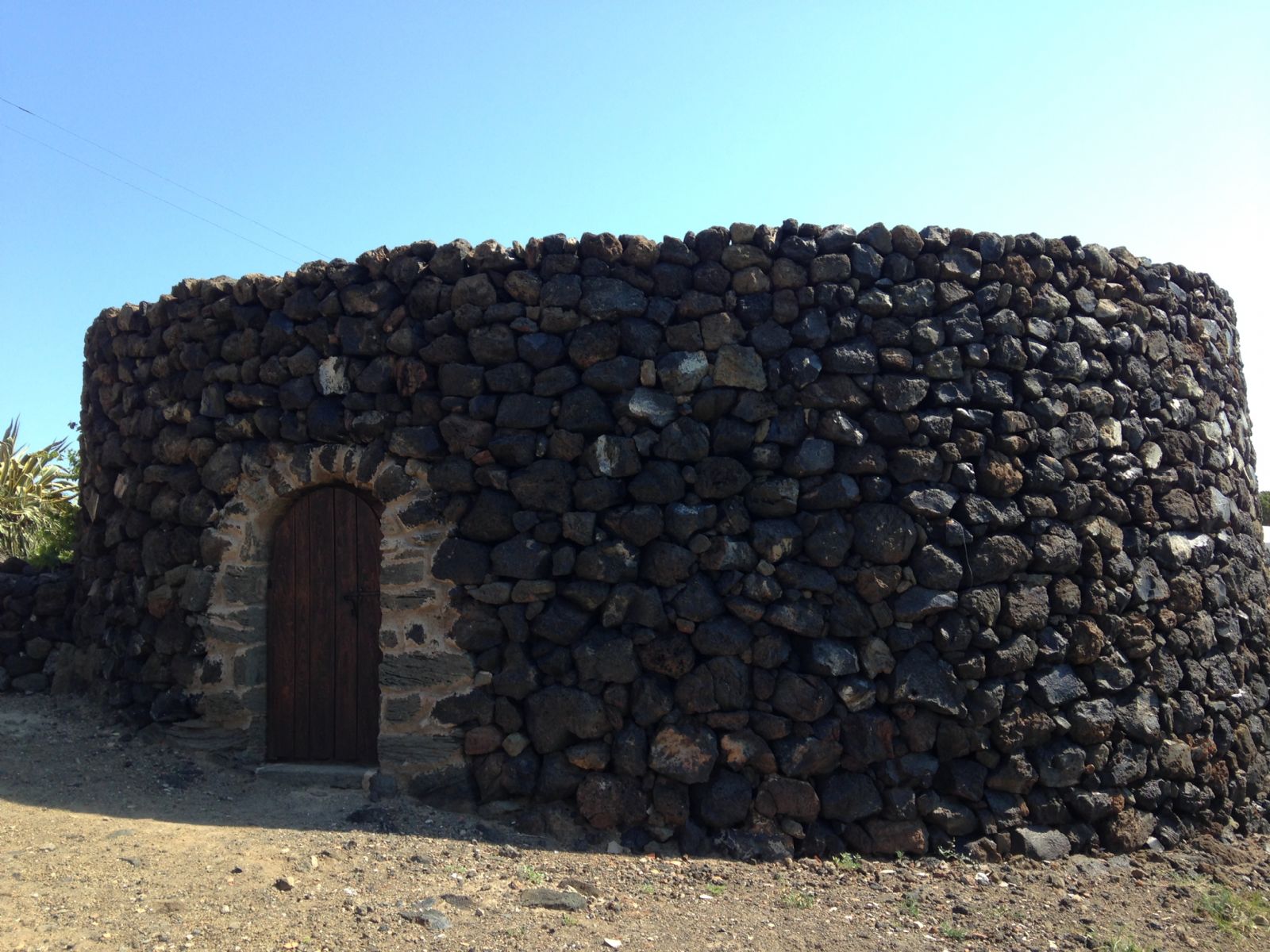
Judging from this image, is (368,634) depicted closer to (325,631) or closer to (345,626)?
(345,626)

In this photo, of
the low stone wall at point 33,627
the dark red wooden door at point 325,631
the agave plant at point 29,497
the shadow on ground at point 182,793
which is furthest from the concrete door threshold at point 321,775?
the agave plant at point 29,497

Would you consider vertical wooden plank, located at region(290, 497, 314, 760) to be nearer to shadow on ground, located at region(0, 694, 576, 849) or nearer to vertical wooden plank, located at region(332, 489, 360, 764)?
vertical wooden plank, located at region(332, 489, 360, 764)

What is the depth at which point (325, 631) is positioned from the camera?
607 centimetres

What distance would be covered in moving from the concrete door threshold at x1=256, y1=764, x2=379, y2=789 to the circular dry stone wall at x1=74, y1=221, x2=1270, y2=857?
0.22 metres

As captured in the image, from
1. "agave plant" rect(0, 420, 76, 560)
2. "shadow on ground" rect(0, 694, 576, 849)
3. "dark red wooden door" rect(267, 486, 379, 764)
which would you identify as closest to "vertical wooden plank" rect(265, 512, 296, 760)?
"dark red wooden door" rect(267, 486, 379, 764)

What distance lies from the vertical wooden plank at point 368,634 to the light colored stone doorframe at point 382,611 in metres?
0.13

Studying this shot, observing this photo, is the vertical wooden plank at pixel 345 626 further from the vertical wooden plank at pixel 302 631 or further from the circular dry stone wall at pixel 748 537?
the circular dry stone wall at pixel 748 537

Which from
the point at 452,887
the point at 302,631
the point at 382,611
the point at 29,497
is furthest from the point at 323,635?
the point at 29,497

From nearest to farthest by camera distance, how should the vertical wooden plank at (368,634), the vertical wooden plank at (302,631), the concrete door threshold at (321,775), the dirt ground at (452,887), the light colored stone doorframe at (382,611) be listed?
the dirt ground at (452,887) < the light colored stone doorframe at (382,611) < the concrete door threshold at (321,775) < the vertical wooden plank at (368,634) < the vertical wooden plank at (302,631)

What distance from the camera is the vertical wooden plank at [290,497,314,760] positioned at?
6090 millimetres

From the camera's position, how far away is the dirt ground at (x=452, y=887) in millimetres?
3959

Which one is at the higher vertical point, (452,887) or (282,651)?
(282,651)

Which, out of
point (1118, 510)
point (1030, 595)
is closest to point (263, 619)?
point (1030, 595)

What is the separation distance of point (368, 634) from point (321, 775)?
0.82 m
